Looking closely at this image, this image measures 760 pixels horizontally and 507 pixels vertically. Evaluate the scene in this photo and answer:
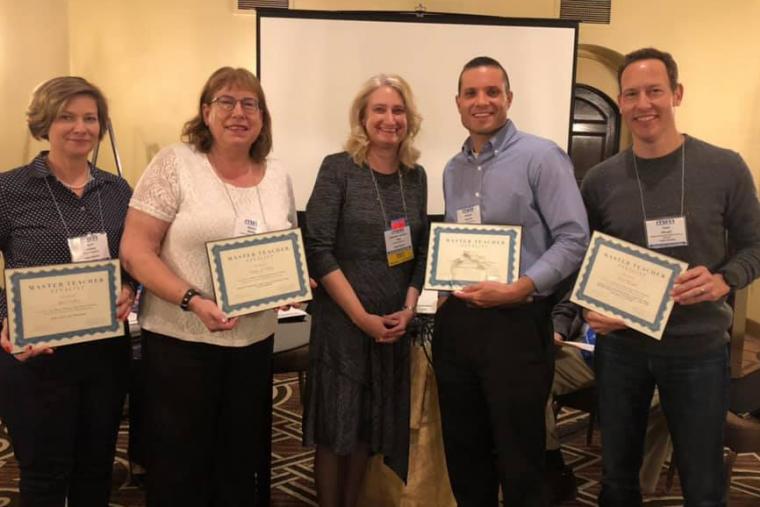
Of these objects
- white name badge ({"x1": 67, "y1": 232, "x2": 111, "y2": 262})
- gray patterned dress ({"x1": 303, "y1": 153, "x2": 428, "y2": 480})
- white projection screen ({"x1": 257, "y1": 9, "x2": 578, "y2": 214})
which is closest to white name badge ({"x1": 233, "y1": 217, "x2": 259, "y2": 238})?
gray patterned dress ({"x1": 303, "y1": 153, "x2": 428, "y2": 480})

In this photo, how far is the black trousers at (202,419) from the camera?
1.88m

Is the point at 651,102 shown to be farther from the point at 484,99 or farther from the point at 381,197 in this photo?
the point at 381,197

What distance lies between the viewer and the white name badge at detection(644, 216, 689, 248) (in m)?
1.83

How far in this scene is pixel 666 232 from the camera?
1838mm

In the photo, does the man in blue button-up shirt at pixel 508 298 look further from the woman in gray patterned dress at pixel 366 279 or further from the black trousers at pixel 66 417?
the black trousers at pixel 66 417

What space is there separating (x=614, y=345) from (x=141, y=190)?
142cm

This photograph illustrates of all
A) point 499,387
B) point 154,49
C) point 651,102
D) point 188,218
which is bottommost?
point 499,387

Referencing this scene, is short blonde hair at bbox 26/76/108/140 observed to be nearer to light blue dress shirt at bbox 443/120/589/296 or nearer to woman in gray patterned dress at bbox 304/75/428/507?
A: woman in gray patterned dress at bbox 304/75/428/507

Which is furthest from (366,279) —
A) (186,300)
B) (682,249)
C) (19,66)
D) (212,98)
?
(19,66)

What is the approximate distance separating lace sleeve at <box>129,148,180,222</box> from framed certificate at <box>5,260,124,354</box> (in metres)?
0.18

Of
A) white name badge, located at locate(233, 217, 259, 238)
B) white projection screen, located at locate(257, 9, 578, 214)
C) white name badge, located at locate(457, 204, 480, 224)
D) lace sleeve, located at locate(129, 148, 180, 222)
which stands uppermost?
white projection screen, located at locate(257, 9, 578, 214)

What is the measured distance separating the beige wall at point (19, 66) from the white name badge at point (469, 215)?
3.66 meters

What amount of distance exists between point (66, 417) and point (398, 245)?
43.3 inches

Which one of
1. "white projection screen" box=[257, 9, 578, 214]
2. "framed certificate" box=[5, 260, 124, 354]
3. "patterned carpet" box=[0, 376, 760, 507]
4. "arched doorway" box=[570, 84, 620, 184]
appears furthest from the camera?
"arched doorway" box=[570, 84, 620, 184]
